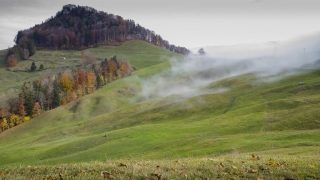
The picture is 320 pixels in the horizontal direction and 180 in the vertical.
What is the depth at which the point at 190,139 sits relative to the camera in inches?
1927

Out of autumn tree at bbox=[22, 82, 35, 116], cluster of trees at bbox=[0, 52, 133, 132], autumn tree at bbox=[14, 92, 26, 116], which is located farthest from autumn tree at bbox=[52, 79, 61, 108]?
autumn tree at bbox=[14, 92, 26, 116]

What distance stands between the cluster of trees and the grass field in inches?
397

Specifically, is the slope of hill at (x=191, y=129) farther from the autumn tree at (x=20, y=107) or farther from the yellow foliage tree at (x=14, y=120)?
the yellow foliage tree at (x=14, y=120)

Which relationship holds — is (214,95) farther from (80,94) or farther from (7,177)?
(7,177)

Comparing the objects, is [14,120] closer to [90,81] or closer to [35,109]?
[35,109]

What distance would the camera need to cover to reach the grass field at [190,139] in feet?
48.9

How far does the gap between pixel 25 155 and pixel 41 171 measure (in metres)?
52.2

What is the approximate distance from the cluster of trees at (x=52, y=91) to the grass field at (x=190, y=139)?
1007 cm

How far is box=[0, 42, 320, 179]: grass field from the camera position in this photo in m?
14.9

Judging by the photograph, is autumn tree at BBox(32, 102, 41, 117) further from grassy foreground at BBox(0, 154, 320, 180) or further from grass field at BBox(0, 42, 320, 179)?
grassy foreground at BBox(0, 154, 320, 180)

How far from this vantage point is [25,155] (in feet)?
199

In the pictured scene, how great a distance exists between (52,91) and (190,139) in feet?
342

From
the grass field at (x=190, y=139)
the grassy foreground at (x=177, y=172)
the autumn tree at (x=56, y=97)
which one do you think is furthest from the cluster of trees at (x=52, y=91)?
the grassy foreground at (x=177, y=172)

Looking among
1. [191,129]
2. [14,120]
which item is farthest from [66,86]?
[191,129]
